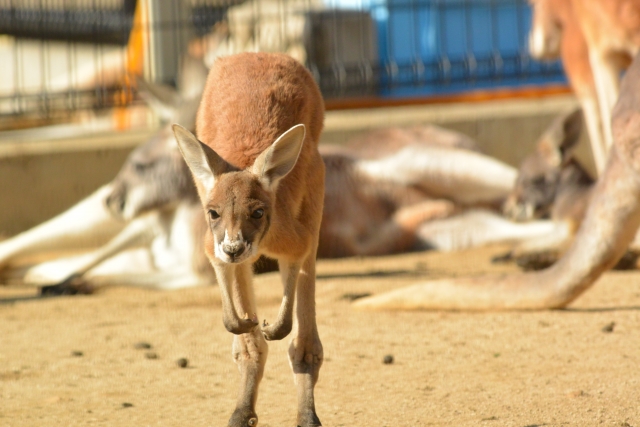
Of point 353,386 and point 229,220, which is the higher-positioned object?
point 229,220

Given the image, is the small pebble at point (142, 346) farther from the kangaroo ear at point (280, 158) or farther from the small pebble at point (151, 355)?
the kangaroo ear at point (280, 158)

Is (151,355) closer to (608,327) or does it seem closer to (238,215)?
(238,215)

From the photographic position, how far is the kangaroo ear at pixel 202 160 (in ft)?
7.74

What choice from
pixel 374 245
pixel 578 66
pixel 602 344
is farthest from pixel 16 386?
pixel 578 66

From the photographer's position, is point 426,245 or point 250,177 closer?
point 250,177

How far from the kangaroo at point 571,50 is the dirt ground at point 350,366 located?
107cm

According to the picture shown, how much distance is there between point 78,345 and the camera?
3.97 m

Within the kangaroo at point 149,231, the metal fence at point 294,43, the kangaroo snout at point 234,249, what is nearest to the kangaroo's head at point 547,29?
the metal fence at point 294,43

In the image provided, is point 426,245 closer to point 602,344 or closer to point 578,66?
point 578,66

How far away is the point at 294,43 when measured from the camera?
9.01 meters

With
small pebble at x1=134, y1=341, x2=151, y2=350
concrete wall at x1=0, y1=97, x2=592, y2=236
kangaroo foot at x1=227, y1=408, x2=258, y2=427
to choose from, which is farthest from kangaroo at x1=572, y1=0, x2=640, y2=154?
kangaroo foot at x1=227, y1=408, x2=258, y2=427

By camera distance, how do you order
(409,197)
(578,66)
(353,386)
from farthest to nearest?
(409,197) → (578,66) → (353,386)

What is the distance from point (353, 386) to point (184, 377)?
59 cm

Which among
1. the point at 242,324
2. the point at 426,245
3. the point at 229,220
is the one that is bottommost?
the point at 426,245
